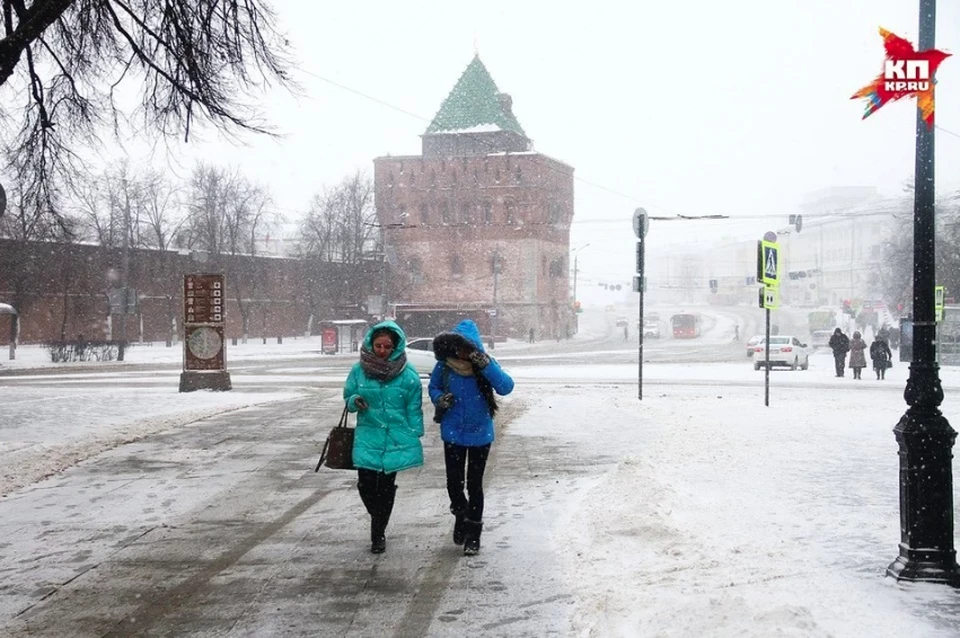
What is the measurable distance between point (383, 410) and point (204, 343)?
15.6 m

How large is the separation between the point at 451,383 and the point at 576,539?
1.51 m

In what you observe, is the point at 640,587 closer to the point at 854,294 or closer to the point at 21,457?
the point at 21,457

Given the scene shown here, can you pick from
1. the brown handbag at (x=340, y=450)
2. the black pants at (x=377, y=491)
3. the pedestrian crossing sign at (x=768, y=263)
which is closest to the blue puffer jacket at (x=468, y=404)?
the black pants at (x=377, y=491)

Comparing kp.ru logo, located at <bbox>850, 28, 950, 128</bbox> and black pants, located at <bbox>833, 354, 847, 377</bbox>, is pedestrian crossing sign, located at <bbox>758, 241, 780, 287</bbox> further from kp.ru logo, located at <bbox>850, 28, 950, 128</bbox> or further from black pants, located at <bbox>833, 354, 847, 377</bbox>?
black pants, located at <bbox>833, 354, 847, 377</bbox>

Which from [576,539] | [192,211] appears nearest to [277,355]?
[192,211]

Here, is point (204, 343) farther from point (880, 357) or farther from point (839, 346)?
point (880, 357)

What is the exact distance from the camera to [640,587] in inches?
225

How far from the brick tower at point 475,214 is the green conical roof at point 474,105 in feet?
0.30

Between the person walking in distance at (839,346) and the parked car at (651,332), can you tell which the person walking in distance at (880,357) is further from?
the parked car at (651,332)

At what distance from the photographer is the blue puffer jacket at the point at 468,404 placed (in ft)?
21.8

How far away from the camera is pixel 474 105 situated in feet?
289

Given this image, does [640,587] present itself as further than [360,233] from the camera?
No

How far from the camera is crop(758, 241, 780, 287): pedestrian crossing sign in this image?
17.0 metres

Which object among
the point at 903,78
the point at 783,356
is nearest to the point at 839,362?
the point at 783,356
